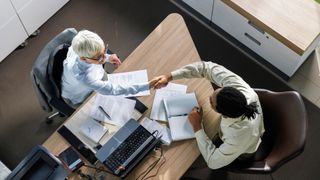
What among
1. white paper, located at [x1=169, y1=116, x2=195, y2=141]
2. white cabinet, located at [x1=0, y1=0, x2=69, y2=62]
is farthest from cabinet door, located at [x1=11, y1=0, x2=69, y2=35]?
white paper, located at [x1=169, y1=116, x2=195, y2=141]

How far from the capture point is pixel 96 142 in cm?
221

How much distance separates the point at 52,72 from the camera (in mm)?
2348

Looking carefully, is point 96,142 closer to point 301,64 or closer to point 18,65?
point 18,65

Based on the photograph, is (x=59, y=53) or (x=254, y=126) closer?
(x=254, y=126)

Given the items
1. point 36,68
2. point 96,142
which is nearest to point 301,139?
point 96,142

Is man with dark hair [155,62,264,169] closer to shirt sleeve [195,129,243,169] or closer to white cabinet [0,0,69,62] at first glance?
shirt sleeve [195,129,243,169]

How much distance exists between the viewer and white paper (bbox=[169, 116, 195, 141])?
220 cm

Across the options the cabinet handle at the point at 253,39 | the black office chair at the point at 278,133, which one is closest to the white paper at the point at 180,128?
the black office chair at the point at 278,133

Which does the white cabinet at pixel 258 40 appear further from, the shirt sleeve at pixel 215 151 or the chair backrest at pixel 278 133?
the shirt sleeve at pixel 215 151

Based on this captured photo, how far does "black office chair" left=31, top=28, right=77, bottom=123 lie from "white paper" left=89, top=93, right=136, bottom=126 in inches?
10.2

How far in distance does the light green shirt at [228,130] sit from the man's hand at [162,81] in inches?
1.4

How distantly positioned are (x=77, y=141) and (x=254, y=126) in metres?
0.99

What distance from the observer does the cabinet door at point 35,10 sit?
3145 mm

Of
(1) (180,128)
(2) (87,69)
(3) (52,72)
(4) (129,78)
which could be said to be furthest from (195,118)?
(3) (52,72)
